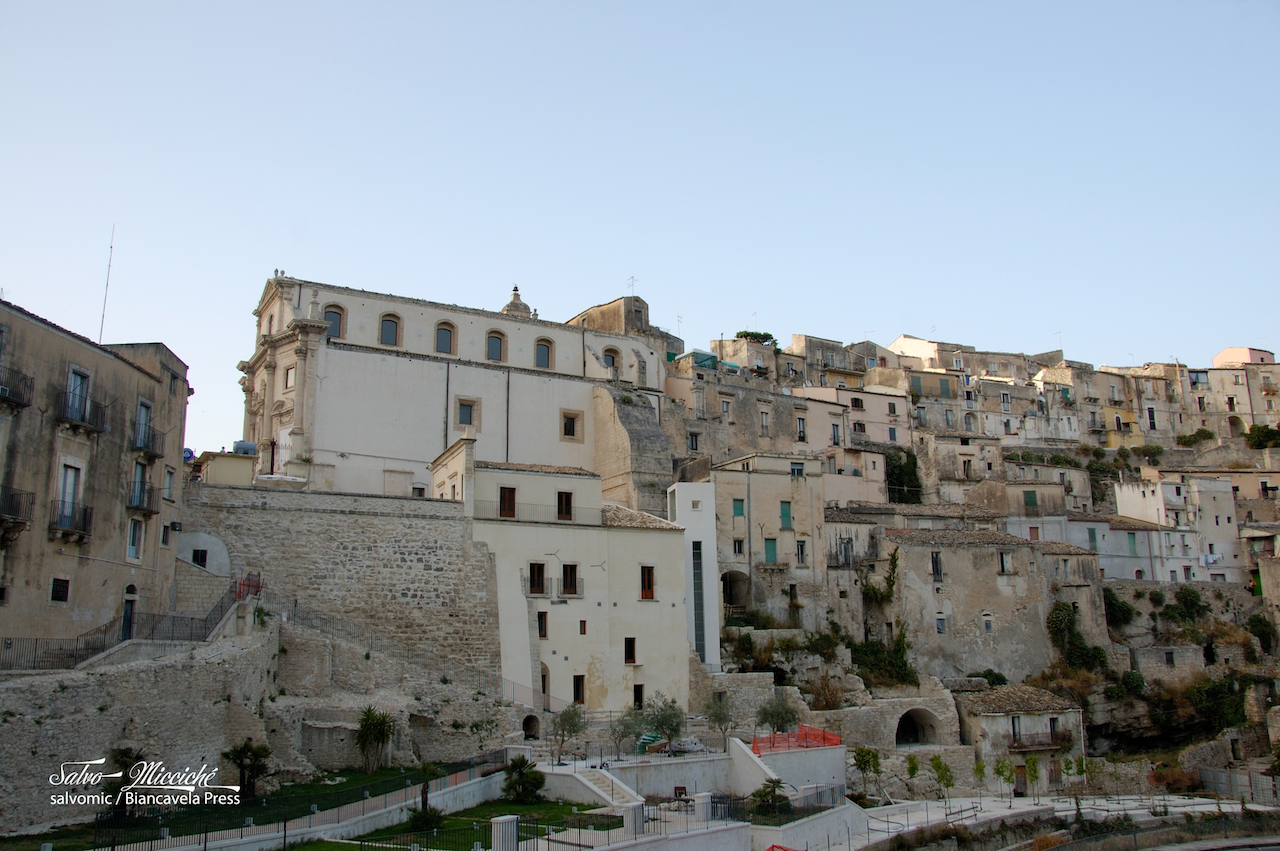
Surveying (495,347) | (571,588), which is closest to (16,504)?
(571,588)

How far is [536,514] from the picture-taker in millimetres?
32875

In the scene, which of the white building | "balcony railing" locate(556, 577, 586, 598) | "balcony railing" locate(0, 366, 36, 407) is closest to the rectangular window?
"balcony railing" locate(0, 366, 36, 407)

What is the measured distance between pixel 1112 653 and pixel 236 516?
3431 cm

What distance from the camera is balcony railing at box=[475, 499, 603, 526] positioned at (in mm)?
32156

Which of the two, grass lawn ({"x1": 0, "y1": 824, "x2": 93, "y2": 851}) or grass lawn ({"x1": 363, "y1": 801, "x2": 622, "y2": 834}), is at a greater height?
grass lawn ({"x1": 0, "y1": 824, "x2": 93, "y2": 851})

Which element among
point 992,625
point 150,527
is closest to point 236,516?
point 150,527

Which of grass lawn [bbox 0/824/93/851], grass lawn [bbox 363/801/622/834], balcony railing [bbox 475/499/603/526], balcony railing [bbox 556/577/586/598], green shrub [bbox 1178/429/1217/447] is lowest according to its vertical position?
grass lawn [bbox 363/801/622/834]

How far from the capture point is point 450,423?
1572 inches

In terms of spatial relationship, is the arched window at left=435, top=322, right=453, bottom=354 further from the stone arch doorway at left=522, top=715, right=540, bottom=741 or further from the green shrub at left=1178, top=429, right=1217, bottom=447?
the green shrub at left=1178, top=429, right=1217, bottom=447

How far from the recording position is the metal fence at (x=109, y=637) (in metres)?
20.2

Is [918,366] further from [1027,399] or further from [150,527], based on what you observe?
[150,527]

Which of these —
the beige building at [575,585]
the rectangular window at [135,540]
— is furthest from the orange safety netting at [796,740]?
the rectangular window at [135,540]

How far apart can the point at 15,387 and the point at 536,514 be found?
50.7 ft

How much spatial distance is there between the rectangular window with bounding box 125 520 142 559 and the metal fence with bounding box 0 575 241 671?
1390mm
